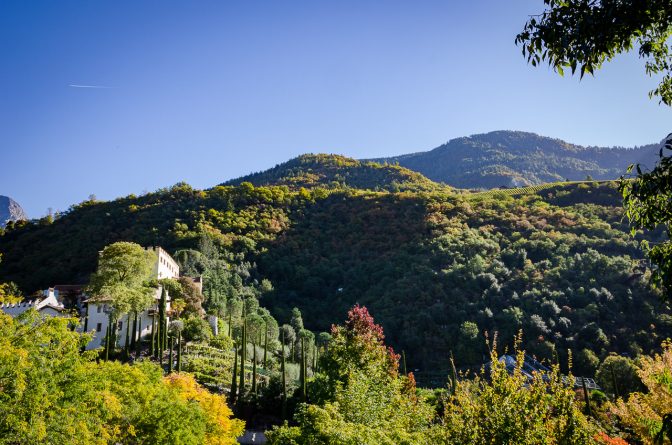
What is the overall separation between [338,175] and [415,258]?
273 ft

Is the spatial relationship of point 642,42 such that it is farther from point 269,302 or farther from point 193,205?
point 193,205

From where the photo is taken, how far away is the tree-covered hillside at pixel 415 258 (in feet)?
176

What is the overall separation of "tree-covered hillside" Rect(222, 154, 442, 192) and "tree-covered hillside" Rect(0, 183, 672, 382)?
30542 millimetres

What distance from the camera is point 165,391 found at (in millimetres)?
21703

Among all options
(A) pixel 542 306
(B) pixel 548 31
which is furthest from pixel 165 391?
(A) pixel 542 306

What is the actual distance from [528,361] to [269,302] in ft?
122

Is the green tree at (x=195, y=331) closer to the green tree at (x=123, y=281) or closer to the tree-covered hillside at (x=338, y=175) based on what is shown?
the green tree at (x=123, y=281)

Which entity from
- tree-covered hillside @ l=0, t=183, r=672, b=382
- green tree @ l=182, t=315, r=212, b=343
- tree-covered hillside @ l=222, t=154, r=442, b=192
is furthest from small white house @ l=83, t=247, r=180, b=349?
tree-covered hillside @ l=222, t=154, r=442, b=192

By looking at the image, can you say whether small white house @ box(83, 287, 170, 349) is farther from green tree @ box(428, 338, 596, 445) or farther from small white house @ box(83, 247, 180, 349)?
green tree @ box(428, 338, 596, 445)

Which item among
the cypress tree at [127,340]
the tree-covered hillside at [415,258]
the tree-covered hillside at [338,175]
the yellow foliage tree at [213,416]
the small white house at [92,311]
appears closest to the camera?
the yellow foliage tree at [213,416]

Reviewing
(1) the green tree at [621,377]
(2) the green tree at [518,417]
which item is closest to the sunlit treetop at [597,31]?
(2) the green tree at [518,417]

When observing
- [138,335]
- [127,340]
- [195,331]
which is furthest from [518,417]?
[195,331]

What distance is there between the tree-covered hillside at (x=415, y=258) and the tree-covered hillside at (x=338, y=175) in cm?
3054

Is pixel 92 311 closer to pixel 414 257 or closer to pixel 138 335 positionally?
pixel 138 335
